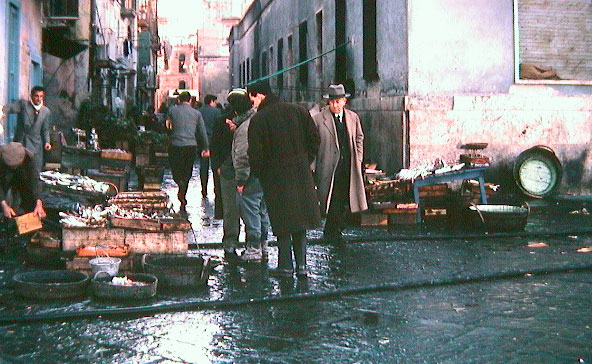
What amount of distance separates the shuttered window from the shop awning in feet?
34.7

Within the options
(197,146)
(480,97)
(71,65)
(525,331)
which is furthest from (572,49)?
(71,65)

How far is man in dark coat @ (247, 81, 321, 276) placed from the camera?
7.48m

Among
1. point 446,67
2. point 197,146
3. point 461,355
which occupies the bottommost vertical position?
point 461,355

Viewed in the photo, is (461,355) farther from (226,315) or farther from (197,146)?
(197,146)

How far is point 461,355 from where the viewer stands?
513 cm

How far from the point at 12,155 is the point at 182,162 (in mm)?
5324

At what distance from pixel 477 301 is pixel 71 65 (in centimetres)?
1892

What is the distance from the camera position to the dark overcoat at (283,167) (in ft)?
24.5

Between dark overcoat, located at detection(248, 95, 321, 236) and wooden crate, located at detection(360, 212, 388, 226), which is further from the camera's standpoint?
wooden crate, located at detection(360, 212, 388, 226)

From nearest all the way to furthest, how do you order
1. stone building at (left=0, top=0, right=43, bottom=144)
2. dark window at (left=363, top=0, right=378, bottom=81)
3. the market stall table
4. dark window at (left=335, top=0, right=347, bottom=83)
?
the market stall table, stone building at (left=0, top=0, right=43, bottom=144), dark window at (left=363, top=0, right=378, bottom=81), dark window at (left=335, top=0, right=347, bottom=83)

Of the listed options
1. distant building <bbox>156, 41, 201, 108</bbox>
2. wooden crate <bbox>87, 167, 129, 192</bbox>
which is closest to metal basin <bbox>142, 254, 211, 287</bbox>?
wooden crate <bbox>87, 167, 129, 192</bbox>

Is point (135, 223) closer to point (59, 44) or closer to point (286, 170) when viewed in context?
point (286, 170)

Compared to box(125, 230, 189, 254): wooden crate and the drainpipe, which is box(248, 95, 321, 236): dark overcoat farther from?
the drainpipe

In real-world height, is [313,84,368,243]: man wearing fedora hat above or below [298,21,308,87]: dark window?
below
